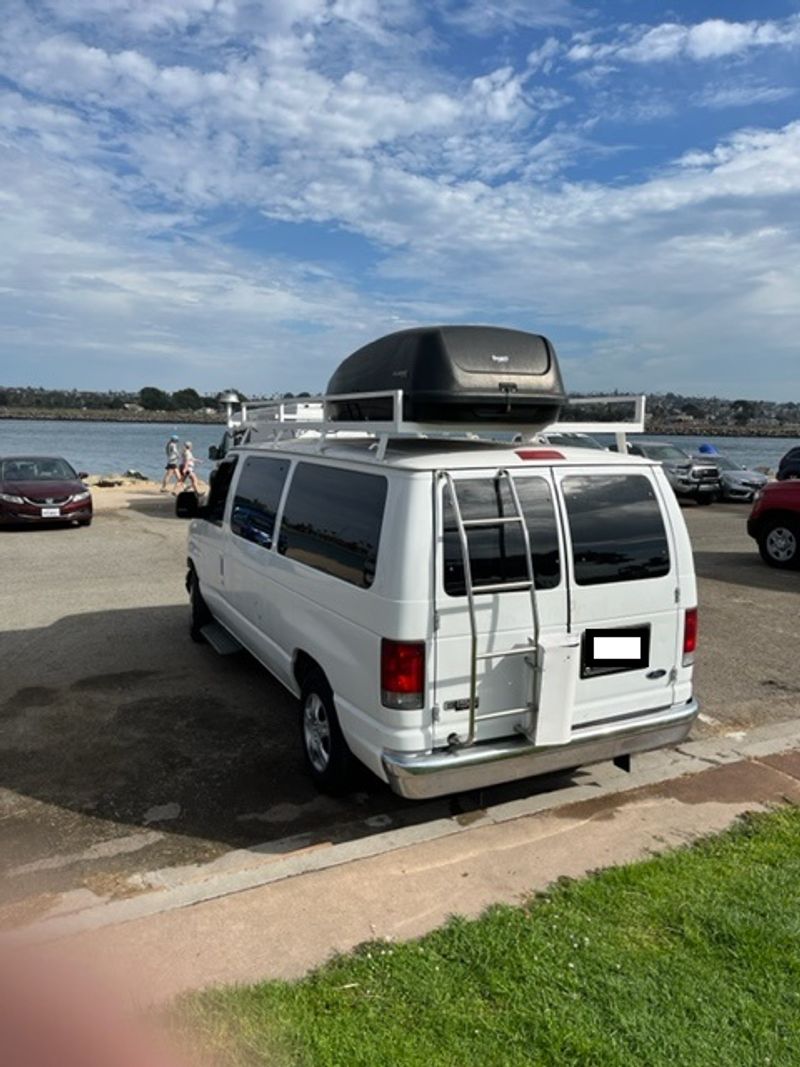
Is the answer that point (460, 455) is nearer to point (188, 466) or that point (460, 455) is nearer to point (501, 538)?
point (501, 538)

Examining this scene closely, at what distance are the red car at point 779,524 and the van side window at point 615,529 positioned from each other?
830cm

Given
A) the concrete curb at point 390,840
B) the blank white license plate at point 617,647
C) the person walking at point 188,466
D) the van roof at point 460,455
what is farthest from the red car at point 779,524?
the person walking at point 188,466

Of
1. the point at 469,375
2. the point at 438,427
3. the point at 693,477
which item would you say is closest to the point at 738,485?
the point at 693,477

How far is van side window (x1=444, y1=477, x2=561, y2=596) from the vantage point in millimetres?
3680

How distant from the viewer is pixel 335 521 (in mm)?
4316

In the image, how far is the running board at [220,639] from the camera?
6465 millimetres

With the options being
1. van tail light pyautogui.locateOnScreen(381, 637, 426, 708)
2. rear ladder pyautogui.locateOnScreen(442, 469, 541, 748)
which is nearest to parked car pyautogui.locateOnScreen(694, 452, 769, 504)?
rear ladder pyautogui.locateOnScreen(442, 469, 541, 748)

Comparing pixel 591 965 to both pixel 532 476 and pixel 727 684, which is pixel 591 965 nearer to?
pixel 532 476

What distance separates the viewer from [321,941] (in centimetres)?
311

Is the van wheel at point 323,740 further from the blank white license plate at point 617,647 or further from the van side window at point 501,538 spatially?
the blank white license plate at point 617,647

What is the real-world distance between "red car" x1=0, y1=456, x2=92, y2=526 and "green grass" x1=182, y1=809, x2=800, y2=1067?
1347 centimetres

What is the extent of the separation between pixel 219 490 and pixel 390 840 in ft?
12.0

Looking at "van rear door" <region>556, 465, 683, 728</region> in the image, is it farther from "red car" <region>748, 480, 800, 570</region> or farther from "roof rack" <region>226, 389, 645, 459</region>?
"red car" <region>748, 480, 800, 570</region>

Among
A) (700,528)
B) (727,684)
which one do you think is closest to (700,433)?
(700,528)
